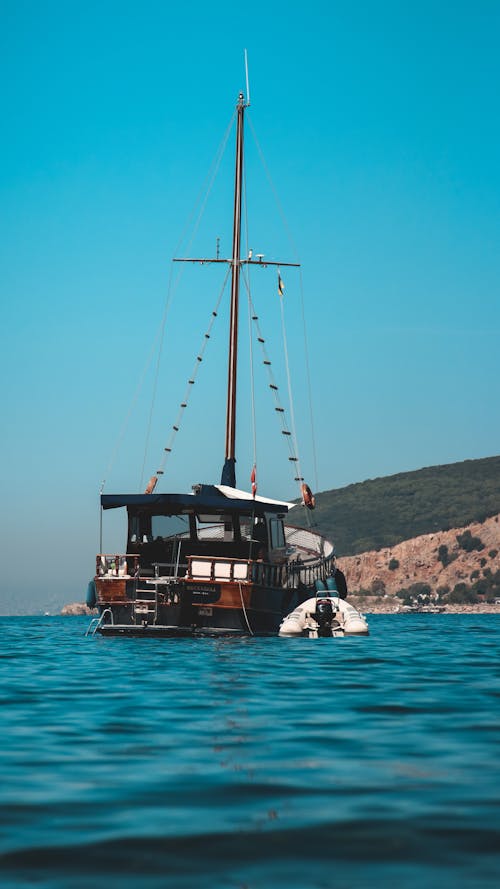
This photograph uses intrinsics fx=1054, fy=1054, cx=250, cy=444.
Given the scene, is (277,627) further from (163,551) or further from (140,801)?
(140,801)

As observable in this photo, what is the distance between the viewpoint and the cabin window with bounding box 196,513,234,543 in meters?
35.8

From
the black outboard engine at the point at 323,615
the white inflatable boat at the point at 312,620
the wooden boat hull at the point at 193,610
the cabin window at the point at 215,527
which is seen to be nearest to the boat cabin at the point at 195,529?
the cabin window at the point at 215,527

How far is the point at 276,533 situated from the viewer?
1455 inches

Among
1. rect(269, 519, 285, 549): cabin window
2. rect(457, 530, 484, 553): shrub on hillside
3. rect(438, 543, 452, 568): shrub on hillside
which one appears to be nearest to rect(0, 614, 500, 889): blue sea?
rect(269, 519, 285, 549): cabin window

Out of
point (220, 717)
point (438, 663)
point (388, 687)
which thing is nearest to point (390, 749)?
point (220, 717)

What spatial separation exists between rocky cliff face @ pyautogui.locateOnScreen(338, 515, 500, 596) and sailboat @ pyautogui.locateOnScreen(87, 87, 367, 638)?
406 ft

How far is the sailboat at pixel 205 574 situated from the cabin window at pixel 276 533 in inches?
1.4

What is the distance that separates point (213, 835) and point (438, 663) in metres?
16.4

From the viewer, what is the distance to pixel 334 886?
5688 millimetres

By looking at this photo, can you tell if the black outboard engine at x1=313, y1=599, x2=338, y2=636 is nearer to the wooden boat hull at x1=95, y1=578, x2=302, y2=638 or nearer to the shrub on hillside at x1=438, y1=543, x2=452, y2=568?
the wooden boat hull at x1=95, y1=578, x2=302, y2=638

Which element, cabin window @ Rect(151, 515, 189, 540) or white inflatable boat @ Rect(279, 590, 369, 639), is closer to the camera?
white inflatable boat @ Rect(279, 590, 369, 639)

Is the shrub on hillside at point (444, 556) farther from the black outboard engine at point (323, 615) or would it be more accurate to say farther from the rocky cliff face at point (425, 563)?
the black outboard engine at point (323, 615)

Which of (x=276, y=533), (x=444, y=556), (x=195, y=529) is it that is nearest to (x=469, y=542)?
(x=444, y=556)

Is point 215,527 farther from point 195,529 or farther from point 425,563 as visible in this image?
point 425,563
